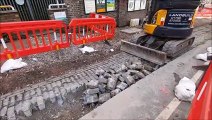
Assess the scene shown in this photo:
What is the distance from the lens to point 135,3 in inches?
391

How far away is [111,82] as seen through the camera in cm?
316

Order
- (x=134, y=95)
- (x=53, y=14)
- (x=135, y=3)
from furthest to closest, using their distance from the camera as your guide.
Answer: (x=135, y=3), (x=53, y=14), (x=134, y=95)

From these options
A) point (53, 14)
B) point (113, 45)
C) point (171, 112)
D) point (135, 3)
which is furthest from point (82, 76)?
point (135, 3)

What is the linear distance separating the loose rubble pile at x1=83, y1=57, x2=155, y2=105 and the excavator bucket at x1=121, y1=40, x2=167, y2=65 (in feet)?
2.01

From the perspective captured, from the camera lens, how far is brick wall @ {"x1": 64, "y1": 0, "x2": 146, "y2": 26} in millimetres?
6945

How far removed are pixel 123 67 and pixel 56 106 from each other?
2.02 metres

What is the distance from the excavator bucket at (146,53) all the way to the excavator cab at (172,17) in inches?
24.7

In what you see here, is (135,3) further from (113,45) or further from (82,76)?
(82,76)

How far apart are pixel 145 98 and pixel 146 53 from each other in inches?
83.4

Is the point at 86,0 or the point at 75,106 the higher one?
the point at 86,0

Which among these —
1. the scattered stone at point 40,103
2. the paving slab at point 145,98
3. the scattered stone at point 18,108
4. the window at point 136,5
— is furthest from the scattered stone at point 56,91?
the window at point 136,5

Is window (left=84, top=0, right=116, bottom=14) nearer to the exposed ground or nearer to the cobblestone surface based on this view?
the exposed ground

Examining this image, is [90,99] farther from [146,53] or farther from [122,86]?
[146,53]

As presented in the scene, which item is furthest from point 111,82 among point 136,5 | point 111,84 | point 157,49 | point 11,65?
point 136,5
